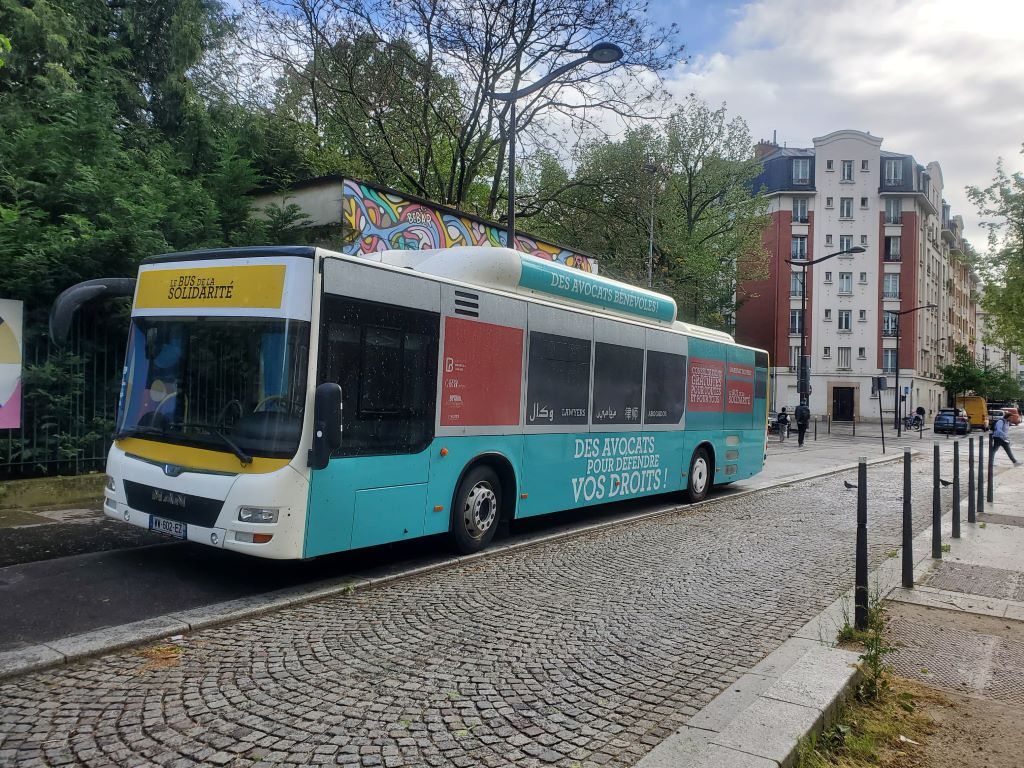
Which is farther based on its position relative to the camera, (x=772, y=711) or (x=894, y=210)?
(x=894, y=210)

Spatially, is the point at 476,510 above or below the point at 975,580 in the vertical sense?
above

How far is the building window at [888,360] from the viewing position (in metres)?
64.2

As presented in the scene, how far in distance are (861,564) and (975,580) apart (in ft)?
9.30

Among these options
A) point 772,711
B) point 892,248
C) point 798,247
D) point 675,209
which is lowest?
point 772,711

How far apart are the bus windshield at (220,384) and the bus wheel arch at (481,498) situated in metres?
2.21

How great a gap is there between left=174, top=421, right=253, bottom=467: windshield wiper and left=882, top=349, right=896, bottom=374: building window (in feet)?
219

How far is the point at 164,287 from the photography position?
6.75 m

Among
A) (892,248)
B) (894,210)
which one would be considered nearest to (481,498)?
(892,248)

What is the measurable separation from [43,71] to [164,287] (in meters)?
11.0

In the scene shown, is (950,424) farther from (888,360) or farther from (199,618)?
(199,618)

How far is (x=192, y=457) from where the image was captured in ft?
20.5

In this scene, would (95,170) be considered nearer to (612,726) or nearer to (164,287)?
(164,287)

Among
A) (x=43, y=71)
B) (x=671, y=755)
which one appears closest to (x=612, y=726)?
(x=671, y=755)

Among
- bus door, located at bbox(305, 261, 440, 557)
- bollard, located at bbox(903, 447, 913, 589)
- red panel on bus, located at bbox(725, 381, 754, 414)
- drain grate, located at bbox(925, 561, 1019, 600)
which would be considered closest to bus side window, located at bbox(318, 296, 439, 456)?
bus door, located at bbox(305, 261, 440, 557)
